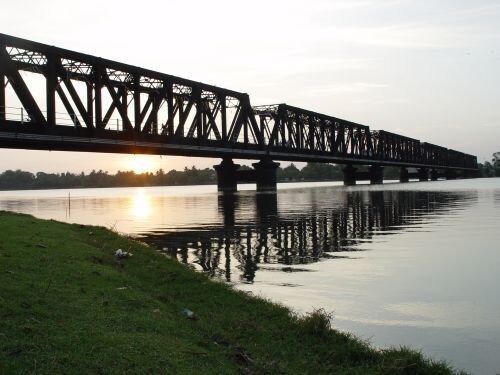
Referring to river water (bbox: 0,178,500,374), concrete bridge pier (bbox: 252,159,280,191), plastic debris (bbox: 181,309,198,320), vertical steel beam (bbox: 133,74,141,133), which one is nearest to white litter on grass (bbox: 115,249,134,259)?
river water (bbox: 0,178,500,374)

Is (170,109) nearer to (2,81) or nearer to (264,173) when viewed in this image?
(2,81)

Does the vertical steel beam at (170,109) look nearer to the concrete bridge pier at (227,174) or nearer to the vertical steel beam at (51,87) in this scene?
the vertical steel beam at (51,87)

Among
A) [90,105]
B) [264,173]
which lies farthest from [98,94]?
[264,173]

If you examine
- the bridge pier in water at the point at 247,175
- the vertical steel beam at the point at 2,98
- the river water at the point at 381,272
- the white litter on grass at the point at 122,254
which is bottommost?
the river water at the point at 381,272

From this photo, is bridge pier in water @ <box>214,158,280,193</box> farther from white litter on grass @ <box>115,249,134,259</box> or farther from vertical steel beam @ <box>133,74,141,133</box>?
white litter on grass @ <box>115,249,134,259</box>

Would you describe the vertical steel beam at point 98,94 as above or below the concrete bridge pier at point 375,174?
above

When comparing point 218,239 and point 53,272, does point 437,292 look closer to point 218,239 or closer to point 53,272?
point 53,272

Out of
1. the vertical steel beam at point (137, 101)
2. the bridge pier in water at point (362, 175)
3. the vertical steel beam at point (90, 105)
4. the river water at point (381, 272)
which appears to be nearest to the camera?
the river water at point (381, 272)

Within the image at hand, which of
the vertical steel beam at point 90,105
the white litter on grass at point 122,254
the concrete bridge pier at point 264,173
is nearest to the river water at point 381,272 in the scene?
the white litter on grass at point 122,254

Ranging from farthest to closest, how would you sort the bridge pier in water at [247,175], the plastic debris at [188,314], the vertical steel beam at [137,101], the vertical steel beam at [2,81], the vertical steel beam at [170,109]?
1. the bridge pier in water at [247,175]
2. the vertical steel beam at [170,109]
3. the vertical steel beam at [137,101]
4. the vertical steel beam at [2,81]
5. the plastic debris at [188,314]

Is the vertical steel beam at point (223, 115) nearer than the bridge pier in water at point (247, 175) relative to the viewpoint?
Yes

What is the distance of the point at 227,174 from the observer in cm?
9819

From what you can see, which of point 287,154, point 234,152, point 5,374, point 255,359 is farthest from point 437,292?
point 287,154

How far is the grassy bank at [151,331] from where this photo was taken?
24.1ft
